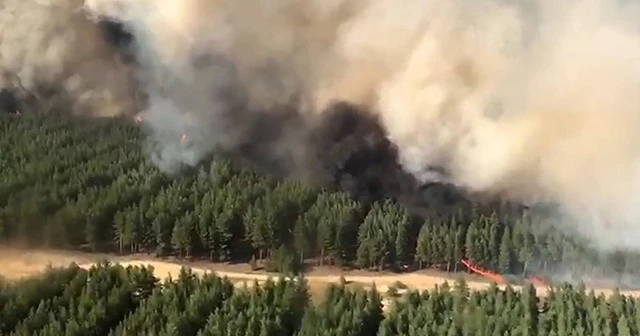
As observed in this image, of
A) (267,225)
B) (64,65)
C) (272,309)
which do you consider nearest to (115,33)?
(64,65)

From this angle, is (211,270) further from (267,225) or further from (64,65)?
(64,65)

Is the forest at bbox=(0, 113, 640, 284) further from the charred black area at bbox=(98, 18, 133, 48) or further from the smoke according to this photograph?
the smoke

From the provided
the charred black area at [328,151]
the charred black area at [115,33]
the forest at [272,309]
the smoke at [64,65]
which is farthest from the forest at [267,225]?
the smoke at [64,65]

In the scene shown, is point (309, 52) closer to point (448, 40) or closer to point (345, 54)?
point (345, 54)

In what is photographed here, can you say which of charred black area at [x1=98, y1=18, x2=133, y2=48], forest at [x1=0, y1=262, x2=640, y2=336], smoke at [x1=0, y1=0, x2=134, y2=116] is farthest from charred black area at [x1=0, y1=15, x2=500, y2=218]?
smoke at [x1=0, y1=0, x2=134, y2=116]

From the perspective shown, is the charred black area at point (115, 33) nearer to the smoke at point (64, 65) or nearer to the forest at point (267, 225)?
the smoke at point (64, 65)
